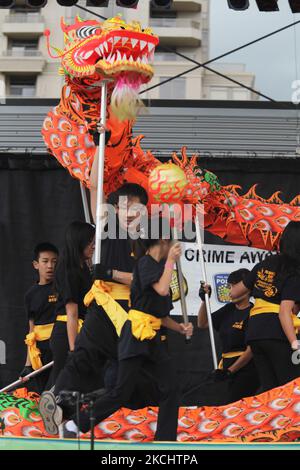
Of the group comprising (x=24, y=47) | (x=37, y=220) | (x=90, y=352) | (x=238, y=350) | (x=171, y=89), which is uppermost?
(x=24, y=47)

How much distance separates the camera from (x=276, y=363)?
508 cm

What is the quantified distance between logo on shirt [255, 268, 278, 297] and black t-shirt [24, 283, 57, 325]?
51.2 inches

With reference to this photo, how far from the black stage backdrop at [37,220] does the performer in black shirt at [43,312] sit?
2.70 feet

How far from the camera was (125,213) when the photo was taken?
4.71 metres

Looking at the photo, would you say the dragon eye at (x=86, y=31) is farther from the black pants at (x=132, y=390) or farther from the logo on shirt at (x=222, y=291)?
the logo on shirt at (x=222, y=291)

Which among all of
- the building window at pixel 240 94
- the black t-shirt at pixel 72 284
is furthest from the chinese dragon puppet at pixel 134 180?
the building window at pixel 240 94

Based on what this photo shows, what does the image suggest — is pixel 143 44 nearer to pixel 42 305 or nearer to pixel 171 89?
pixel 42 305

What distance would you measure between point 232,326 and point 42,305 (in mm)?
1122

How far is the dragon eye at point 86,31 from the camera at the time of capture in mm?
4777

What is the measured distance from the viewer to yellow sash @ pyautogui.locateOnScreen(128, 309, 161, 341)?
4.42 metres

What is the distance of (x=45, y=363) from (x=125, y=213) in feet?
4.88

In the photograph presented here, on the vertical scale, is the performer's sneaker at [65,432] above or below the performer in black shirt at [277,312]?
below

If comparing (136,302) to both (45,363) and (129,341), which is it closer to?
(129,341)

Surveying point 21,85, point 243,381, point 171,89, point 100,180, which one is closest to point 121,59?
point 100,180
